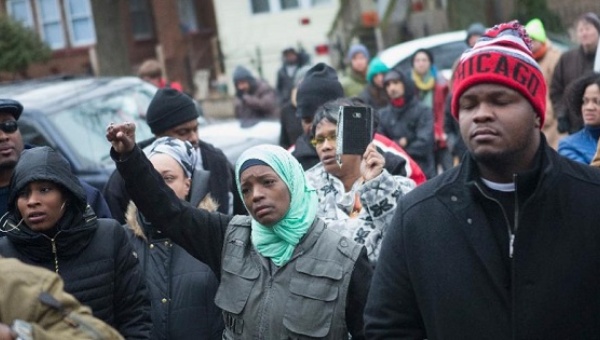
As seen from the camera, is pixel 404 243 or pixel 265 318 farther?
pixel 265 318

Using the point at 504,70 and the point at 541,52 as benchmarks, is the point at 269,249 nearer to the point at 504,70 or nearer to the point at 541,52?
the point at 504,70

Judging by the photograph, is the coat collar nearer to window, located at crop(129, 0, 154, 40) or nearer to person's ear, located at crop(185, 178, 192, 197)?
person's ear, located at crop(185, 178, 192, 197)

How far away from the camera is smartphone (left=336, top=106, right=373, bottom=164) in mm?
5852

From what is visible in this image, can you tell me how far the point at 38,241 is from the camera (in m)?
5.33

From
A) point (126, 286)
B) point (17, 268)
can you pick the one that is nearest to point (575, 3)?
point (126, 286)

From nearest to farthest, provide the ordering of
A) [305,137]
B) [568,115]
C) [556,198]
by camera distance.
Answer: [556,198]
[305,137]
[568,115]

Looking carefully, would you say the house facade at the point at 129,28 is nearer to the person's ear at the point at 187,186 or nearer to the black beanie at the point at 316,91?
the black beanie at the point at 316,91

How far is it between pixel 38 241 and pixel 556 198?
2.42 metres

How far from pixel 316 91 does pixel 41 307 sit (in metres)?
4.93

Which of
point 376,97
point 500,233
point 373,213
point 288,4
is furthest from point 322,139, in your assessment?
point 288,4

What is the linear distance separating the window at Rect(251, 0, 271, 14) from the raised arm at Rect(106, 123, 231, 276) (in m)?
30.9

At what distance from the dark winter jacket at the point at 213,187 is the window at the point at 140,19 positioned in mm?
31580

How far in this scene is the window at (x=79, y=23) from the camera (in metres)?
39.3

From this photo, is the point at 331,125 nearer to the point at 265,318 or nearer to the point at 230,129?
the point at 265,318
